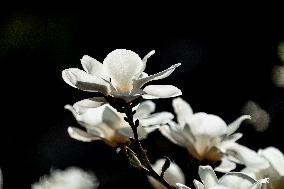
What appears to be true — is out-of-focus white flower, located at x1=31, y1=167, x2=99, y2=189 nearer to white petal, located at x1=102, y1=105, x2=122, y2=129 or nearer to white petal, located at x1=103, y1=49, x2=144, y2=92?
white petal, located at x1=102, y1=105, x2=122, y2=129

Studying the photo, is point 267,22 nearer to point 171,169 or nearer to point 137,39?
point 137,39

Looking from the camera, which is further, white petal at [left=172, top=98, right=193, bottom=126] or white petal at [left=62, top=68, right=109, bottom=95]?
white petal at [left=172, top=98, right=193, bottom=126]

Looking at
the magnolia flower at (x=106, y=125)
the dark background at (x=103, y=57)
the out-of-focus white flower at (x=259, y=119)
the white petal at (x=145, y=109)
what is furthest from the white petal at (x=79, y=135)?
the dark background at (x=103, y=57)

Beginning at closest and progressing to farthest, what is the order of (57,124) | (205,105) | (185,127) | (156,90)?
1. (156,90)
2. (185,127)
3. (205,105)
4. (57,124)

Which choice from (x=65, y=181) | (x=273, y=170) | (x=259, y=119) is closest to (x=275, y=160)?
(x=273, y=170)

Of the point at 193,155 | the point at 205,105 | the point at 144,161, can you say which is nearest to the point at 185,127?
the point at 193,155

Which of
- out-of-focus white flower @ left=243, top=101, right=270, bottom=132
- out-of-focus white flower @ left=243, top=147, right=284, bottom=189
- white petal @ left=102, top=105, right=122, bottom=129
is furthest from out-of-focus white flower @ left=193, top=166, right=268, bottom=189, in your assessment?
out-of-focus white flower @ left=243, top=101, right=270, bottom=132
